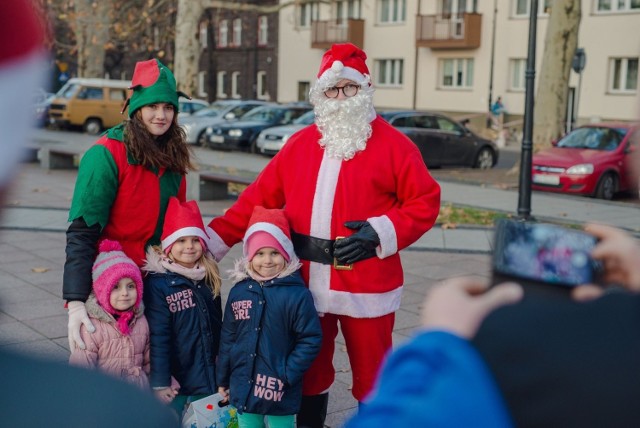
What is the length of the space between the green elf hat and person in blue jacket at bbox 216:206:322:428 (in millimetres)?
682

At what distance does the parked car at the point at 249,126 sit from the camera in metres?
24.9

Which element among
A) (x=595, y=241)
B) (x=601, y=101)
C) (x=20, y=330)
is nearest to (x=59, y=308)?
(x=20, y=330)

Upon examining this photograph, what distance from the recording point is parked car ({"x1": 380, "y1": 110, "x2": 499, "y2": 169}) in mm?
21000

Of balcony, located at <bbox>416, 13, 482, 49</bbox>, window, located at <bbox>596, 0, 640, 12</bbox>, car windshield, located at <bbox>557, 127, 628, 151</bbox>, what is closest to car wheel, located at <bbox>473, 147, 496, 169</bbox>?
car windshield, located at <bbox>557, 127, 628, 151</bbox>

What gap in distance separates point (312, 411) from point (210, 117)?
2422cm

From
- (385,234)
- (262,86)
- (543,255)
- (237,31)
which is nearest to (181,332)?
(385,234)

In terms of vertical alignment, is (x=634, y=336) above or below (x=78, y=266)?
above

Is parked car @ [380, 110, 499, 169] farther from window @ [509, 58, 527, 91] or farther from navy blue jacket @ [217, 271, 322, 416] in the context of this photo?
window @ [509, 58, 527, 91]

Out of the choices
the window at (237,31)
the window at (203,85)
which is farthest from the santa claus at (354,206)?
the window at (203,85)

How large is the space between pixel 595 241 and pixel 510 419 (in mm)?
305

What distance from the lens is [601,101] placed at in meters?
35.6

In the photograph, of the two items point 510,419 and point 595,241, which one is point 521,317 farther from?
point 595,241

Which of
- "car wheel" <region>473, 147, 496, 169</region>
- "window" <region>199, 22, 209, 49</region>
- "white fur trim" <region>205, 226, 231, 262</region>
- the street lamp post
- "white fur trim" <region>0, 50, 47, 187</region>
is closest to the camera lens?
"white fur trim" <region>0, 50, 47, 187</region>

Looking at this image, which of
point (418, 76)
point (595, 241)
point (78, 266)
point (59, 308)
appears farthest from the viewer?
point (418, 76)
